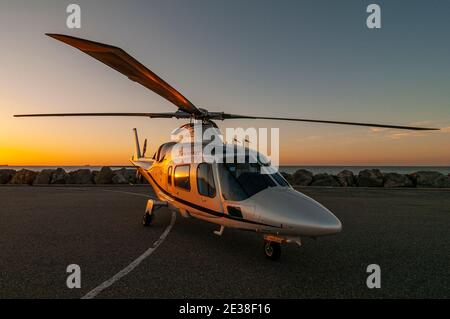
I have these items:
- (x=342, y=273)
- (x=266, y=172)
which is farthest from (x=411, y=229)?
(x=266, y=172)

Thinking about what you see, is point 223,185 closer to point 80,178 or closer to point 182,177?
point 182,177

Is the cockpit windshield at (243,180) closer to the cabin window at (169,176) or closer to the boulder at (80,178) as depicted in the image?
the cabin window at (169,176)

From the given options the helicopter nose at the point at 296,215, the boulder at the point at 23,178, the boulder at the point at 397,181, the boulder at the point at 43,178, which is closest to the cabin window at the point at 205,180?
the helicopter nose at the point at 296,215

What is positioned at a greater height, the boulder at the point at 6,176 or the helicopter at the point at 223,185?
the helicopter at the point at 223,185

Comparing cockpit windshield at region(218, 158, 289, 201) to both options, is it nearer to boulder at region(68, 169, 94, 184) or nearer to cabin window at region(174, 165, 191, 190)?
cabin window at region(174, 165, 191, 190)

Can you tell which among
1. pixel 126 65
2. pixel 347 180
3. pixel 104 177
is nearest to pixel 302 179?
pixel 347 180

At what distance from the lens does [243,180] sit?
5.45 m

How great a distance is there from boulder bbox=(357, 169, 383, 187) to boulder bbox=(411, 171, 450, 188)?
7.90 ft

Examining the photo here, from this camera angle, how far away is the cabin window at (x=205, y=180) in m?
5.91

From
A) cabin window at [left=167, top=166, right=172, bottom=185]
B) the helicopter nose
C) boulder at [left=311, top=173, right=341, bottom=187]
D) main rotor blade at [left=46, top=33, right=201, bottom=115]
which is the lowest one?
boulder at [left=311, top=173, right=341, bottom=187]

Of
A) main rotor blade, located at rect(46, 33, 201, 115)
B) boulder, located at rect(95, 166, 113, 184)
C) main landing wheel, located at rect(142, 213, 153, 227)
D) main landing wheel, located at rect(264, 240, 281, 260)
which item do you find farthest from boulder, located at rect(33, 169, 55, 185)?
main landing wheel, located at rect(264, 240, 281, 260)

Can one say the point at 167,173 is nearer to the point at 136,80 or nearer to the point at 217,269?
the point at 136,80

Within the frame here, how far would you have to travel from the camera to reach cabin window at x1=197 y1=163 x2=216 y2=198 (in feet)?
19.4
